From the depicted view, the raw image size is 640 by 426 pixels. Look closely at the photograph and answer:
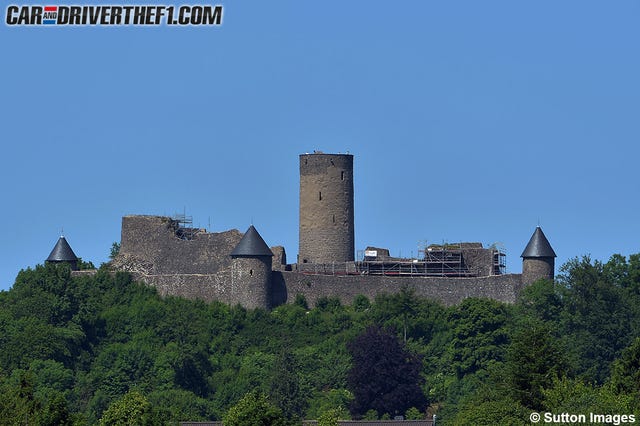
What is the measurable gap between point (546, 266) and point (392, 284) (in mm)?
5025

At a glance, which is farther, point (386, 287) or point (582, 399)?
point (386, 287)

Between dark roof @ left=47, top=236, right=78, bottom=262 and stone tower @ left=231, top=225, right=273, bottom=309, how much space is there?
6163 millimetres

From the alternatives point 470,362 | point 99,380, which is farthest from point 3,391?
point 470,362

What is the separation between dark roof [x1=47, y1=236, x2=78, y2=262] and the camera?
9088 cm

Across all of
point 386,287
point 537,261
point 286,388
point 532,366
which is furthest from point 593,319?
point 532,366

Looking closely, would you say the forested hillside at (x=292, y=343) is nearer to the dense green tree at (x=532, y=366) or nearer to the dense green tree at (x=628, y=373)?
the dense green tree at (x=532, y=366)

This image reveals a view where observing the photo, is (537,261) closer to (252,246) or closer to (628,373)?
(252,246)

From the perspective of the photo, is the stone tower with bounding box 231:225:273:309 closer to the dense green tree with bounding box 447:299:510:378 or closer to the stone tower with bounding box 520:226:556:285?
the dense green tree with bounding box 447:299:510:378

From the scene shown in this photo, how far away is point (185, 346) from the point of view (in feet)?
285

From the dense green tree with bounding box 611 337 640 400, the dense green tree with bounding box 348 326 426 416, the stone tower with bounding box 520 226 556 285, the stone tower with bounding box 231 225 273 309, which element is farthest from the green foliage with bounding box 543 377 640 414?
the stone tower with bounding box 231 225 273 309

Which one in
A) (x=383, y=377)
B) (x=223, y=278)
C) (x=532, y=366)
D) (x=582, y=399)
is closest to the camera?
(x=582, y=399)

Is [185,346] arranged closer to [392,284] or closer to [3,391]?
[392,284]

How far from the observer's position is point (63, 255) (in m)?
91.1

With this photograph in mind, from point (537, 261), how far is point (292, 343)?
8.35 m
